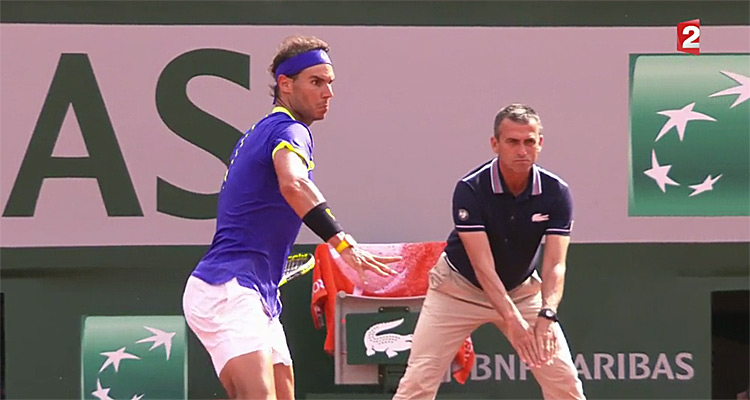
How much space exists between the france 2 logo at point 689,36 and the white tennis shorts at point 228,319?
3520 millimetres

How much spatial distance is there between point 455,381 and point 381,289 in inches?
28.3

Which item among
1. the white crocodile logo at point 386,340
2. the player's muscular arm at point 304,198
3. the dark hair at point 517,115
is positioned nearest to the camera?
the player's muscular arm at point 304,198

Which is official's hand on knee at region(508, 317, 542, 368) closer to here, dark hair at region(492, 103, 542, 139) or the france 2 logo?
dark hair at region(492, 103, 542, 139)

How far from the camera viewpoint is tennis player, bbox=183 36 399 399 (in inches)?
174

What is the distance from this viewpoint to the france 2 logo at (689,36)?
23.6 feet

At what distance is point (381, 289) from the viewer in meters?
6.91

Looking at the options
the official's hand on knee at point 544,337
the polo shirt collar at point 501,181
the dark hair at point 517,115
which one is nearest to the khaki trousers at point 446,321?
the official's hand on knee at point 544,337

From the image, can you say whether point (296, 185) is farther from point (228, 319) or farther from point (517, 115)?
point (517, 115)

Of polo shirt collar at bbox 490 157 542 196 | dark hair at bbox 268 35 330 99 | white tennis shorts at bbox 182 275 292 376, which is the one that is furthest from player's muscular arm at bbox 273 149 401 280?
polo shirt collar at bbox 490 157 542 196

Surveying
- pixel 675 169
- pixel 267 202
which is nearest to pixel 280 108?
pixel 267 202

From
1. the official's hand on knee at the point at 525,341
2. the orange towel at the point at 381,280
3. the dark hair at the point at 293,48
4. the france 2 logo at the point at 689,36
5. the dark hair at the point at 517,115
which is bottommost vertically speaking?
the official's hand on knee at the point at 525,341

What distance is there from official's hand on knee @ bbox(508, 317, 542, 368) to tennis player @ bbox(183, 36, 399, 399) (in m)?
1.34

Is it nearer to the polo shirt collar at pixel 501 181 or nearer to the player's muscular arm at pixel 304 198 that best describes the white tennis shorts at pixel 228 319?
the player's muscular arm at pixel 304 198

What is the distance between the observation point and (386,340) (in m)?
6.80
